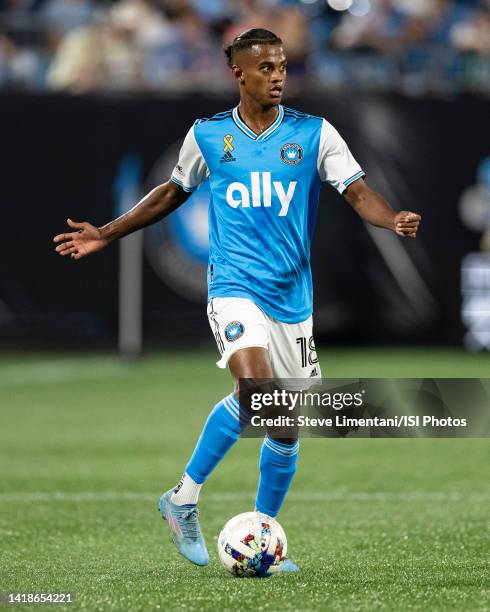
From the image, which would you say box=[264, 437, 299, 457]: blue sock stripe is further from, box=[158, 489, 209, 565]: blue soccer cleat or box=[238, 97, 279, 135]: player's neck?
box=[238, 97, 279, 135]: player's neck

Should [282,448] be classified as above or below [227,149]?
below

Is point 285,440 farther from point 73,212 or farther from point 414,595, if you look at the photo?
point 73,212

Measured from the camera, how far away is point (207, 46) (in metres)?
16.0

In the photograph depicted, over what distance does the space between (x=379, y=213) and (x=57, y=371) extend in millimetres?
9666

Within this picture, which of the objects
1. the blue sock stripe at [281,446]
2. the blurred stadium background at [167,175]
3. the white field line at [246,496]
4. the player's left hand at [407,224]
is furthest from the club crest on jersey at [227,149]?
the blurred stadium background at [167,175]

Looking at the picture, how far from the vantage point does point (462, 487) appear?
28.5ft

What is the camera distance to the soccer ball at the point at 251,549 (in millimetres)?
5789

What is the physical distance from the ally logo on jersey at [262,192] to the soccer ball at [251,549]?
1414 millimetres

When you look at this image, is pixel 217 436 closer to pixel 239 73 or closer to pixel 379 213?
pixel 379 213

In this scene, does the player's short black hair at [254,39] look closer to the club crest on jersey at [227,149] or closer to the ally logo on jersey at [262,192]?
the club crest on jersey at [227,149]

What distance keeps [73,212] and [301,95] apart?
9.86ft

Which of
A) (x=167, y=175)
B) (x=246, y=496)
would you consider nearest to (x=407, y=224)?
(x=246, y=496)

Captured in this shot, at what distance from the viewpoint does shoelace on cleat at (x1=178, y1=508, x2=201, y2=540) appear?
610 cm

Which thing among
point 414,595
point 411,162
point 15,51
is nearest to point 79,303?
point 15,51
